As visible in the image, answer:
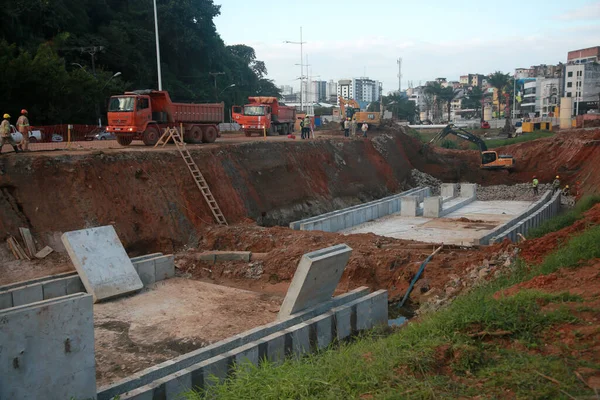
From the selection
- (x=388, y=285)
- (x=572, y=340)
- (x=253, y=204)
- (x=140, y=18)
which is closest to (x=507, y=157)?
(x=253, y=204)

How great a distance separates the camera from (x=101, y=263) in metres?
12.1

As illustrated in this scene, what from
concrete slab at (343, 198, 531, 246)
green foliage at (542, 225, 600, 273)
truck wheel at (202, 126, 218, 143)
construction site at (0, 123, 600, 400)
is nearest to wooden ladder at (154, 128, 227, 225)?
construction site at (0, 123, 600, 400)

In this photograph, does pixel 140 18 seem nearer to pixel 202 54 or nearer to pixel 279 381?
pixel 202 54

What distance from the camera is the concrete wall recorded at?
6.40 m

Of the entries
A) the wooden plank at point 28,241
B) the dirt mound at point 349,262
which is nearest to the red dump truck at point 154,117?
the dirt mound at point 349,262

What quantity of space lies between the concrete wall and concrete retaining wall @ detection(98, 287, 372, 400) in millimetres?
350

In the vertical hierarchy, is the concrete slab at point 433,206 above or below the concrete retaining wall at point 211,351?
below

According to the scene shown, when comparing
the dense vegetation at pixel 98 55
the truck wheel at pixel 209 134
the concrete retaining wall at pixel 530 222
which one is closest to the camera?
the concrete retaining wall at pixel 530 222

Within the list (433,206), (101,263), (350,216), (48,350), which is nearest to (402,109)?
(433,206)

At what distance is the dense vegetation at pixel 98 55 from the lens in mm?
29406

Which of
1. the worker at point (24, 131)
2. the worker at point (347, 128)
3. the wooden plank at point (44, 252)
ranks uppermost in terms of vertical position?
the worker at point (24, 131)

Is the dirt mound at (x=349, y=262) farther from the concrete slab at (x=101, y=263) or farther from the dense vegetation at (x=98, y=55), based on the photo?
the dense vegetation at (x=98, y=55)

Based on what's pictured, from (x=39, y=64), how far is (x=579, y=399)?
30.1 meters

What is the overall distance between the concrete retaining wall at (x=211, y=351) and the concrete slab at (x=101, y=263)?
4.26m
